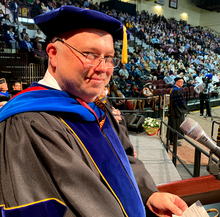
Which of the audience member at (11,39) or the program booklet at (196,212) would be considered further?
the audience member at (11,39)

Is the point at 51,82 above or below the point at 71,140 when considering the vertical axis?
above

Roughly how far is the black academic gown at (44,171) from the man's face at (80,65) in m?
0.19

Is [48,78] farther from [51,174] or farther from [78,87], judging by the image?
[51,174]

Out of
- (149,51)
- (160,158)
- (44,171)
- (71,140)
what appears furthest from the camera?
(149,51)

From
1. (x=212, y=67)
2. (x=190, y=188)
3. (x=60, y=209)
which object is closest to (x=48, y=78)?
(x=60, y=209)

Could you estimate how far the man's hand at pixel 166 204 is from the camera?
0.87 meters

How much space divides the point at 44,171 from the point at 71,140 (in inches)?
5.9

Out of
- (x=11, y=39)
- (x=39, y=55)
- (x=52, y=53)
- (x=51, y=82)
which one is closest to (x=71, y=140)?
(x=51, y=82)

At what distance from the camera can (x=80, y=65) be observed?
84cm

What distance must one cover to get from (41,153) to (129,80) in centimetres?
884

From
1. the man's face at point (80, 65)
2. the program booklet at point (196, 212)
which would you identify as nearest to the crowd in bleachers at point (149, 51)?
the man's face at point (80, 65)

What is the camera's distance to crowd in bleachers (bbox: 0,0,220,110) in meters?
A: 8.51

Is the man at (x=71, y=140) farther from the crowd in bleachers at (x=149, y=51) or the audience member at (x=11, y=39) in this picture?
the audience member at (x=11, y=39)

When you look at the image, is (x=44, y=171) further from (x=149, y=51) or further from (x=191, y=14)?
(x=191, y=14)
